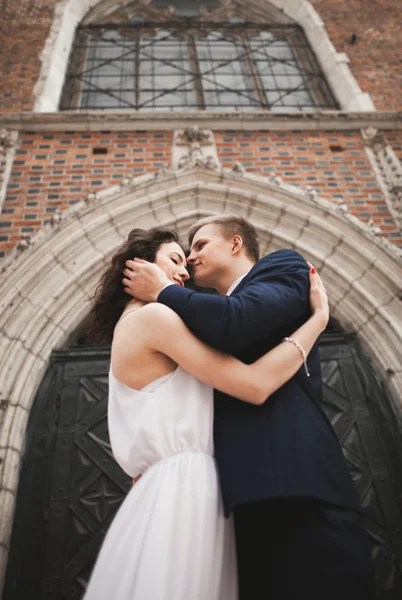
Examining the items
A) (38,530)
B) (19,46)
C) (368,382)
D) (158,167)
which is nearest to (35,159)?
(158,167)

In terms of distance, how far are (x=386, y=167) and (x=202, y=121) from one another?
198cm

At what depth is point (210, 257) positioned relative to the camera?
5.66ft

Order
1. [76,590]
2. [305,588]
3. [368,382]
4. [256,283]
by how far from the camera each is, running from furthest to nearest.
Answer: [368,382], [76,590], [256,283], [305,588]

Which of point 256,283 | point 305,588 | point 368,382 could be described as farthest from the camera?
point 368,382

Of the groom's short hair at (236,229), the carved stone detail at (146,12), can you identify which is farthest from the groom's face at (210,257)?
the carved stone detail at (146,12)

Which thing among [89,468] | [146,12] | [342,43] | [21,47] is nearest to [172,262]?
[89,468]

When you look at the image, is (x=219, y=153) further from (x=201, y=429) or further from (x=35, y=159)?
(x=201, y=429)

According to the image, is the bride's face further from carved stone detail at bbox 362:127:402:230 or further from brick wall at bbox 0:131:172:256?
carved stone detail at bbox 362:127:402:230

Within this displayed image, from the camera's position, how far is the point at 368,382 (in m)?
3.62

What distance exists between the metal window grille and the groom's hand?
199 inches

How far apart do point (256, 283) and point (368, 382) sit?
2.61 m

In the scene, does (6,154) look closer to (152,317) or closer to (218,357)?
(152,317)

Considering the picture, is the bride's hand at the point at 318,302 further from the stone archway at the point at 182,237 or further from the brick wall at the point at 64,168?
the brick wall at the point at 64,168

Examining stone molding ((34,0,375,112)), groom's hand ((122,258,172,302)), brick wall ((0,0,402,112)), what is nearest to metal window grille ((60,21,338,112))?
stone molding ((34,0,375,112))
